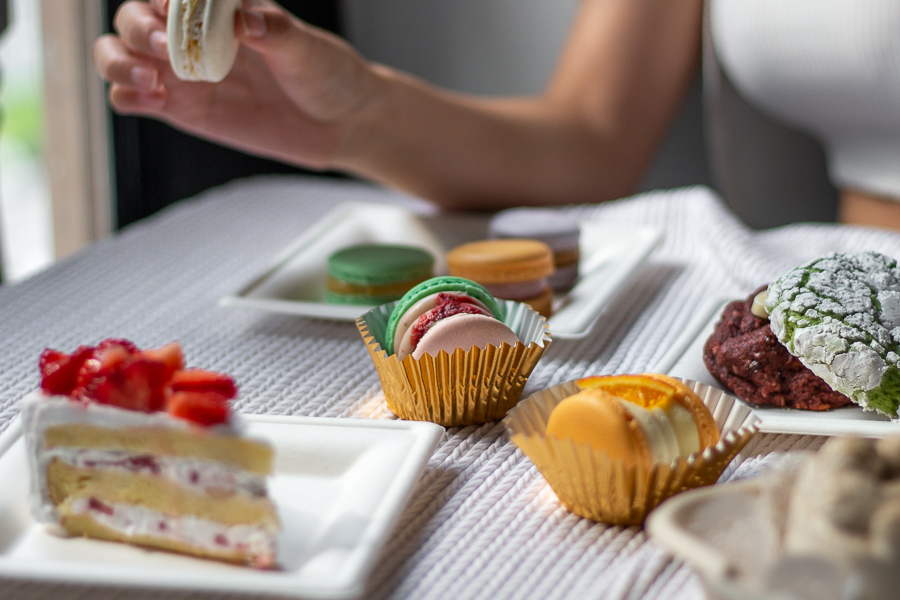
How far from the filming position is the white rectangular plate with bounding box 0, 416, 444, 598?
0.50 meters

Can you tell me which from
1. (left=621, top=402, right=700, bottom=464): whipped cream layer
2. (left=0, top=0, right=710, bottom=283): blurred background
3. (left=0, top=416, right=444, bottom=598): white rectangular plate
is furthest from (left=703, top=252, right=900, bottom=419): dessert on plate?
(left=0, top=0, right=710, bottom=283): blurred background

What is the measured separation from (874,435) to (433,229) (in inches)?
31.0

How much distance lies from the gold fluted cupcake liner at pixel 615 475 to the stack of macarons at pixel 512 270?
352 mm

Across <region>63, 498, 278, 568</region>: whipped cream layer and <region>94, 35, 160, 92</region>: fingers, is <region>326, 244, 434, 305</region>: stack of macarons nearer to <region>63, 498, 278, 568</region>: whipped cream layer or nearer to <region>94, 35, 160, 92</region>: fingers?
<region>94, 35, 160, 92</region>: fingers

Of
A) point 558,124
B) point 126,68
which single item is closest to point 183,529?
point 126,68

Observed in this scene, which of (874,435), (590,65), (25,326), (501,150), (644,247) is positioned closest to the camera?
(874,435)

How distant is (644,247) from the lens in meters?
1.21

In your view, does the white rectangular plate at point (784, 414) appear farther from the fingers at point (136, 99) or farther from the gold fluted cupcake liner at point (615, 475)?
the fingers at point (136, 99)

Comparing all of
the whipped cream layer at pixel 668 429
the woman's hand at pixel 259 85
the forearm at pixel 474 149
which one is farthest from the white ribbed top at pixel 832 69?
the whipped cream layer at pixel 668 429

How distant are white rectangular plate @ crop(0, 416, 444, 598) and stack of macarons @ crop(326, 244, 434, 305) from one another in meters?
0.36

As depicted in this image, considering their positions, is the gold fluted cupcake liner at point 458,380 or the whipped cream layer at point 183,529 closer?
the whipped cream layer at point 183,529

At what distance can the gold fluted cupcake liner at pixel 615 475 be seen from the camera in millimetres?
599

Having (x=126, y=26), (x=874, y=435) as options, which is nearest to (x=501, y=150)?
(x=126, y=26)

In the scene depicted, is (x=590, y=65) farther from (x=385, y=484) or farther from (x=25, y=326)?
(x=385, y=484)
